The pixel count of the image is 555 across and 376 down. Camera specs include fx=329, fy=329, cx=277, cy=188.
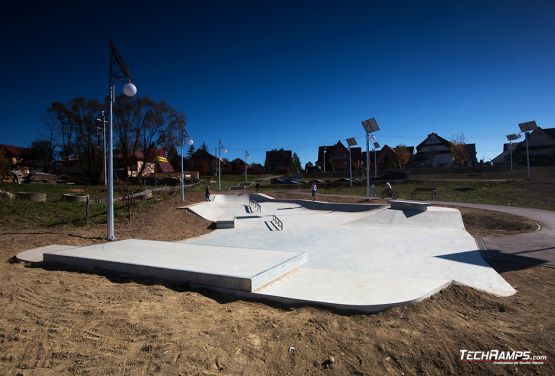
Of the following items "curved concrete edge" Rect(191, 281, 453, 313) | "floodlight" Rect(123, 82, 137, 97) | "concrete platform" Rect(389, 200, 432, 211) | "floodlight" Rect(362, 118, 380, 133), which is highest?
"floodlight" Rect(362, 118, 380, 133)

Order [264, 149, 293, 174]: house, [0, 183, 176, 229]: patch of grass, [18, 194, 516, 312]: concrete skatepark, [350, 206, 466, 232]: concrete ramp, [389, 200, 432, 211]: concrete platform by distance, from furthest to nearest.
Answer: [264, 149, 293, 174]: house
[389, 200, 432, 211]: concrete platform
[350, 206, 466, 232]: concrete ramp
[0, 183, 176, 229]: patch of grass
[18, 194, 516, 312]: concrete skatepark

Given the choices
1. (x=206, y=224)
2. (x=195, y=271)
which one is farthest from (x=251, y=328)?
(x=206, y=224)

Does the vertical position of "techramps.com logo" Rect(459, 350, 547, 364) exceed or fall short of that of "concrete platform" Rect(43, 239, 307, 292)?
it falls short

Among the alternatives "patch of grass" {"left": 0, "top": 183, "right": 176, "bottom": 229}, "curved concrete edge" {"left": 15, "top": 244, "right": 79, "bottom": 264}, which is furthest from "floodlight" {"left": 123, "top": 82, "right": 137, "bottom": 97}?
"patch of grass" {"left": 0, "top": 183, "right": 176, "bottom": 229}

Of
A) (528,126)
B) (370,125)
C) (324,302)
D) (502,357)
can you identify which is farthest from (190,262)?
(528,126)

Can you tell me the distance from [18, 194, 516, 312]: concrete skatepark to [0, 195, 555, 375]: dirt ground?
32cm

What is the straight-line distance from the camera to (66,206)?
51.3ft

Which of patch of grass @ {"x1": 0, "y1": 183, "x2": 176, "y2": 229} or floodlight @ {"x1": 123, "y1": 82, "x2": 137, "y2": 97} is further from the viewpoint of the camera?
patch of grass @ {"x1": 0, "y1": 183, "x2": 176, "y2": 229}

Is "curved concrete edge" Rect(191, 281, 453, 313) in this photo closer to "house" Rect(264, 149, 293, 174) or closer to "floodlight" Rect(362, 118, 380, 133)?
"floodlight" Rect(362, 118, 380, 133)

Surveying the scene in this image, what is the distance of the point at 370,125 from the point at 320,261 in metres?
18.7

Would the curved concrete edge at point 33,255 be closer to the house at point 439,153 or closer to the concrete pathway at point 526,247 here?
the concrete pathway at point 526,247

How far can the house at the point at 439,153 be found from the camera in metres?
78.4

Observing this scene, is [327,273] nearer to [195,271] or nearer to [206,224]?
[195,271]

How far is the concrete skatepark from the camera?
5.39m
